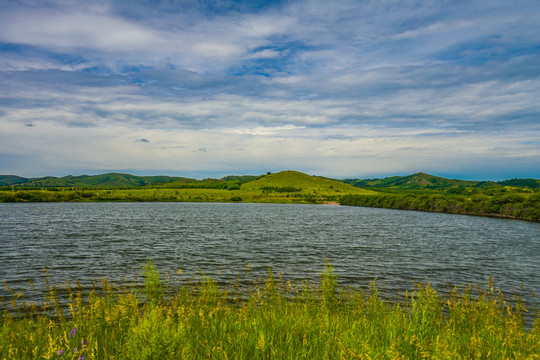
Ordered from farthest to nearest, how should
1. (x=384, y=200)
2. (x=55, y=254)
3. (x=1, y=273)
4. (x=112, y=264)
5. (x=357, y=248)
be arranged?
(x=384, y=200) → (x=357, y=248) → (x=55, y=254) → (x=112, y=264) → (x=1, y=273)

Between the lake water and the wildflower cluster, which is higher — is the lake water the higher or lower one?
the lower one

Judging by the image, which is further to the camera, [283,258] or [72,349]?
[283,258]

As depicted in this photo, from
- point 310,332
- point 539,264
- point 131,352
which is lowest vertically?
point 539,264

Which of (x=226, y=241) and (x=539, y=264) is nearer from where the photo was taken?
(x=539, y=264)

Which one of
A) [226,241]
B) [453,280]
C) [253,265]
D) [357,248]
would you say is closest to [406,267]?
[453,280]

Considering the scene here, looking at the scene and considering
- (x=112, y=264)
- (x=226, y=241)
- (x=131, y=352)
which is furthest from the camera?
(x=226, y=241)

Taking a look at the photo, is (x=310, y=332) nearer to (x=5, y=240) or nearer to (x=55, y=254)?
(x=55, y=254)

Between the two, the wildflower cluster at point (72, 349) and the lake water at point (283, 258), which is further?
the lake water at point (283, 258)

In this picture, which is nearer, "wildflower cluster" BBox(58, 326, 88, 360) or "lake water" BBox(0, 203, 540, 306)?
"wildflower cluster" BBox(58, 326, 88, 360)

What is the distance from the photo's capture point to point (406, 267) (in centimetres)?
3253

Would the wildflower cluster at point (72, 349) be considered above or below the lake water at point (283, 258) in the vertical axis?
above

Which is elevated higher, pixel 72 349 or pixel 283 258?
pixel 72 349

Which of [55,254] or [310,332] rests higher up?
[310,332]

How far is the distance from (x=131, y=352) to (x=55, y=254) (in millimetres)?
37666
